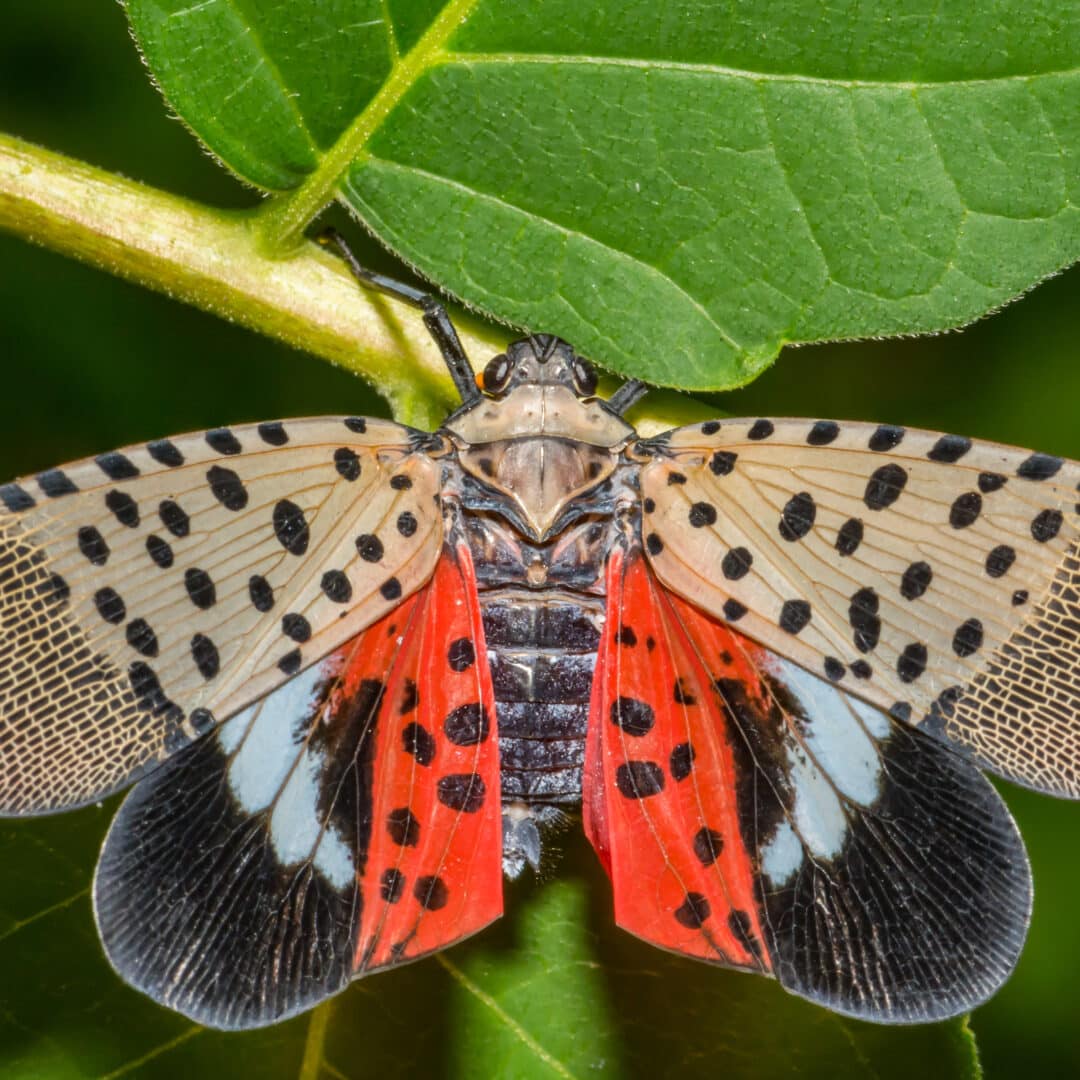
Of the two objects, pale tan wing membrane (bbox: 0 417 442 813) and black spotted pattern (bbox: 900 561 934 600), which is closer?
pale tan wing membrane (bbox: 0 417 442 813)

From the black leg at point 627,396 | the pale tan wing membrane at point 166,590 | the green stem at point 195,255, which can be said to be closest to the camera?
the pale tan wing membrane at point 166,590

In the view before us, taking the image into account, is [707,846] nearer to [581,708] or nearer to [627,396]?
[581,708]

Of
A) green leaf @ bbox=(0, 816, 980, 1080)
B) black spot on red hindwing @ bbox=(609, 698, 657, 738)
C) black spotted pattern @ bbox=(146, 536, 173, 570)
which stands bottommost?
green leaf @ bbox=(0, 816, 980, 1080)

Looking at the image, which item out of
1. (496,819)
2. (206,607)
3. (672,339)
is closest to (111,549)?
(206,607)

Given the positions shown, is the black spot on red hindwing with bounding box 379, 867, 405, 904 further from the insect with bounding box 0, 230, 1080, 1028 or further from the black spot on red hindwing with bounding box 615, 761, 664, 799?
the black spot on red hindwing with bounding box 615, 761, 664, 799

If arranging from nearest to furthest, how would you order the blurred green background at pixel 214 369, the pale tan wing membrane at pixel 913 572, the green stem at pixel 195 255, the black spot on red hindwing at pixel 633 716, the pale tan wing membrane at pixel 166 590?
1. the pale tan wing membrane at pixel 166 590
2. the pale tan wing membrane at pixel 913 572
3. the black spot on red hindwing at pixel 633 716
4. the green stem at pixel 195 255
5. the blurred green background at pixel 214 369

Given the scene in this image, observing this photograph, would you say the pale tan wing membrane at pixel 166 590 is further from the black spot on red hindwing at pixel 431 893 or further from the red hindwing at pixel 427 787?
the black spot on red hindwing at pixel 431 893

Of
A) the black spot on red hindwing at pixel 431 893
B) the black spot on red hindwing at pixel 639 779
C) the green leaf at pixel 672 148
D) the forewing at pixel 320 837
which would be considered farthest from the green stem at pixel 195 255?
the black spot on red hindwing at pixel 431 893

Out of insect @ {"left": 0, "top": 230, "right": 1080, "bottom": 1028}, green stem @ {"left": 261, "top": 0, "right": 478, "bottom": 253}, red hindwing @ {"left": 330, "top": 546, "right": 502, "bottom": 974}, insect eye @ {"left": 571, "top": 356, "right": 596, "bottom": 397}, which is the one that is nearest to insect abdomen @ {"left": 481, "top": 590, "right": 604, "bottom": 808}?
insect @ {"left": 0, "top": 230, "right": 1080, "bottom": 1028}

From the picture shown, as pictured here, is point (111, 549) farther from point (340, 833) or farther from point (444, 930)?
point (444, 930)
